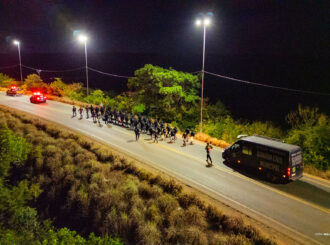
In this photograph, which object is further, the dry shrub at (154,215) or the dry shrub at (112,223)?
the dry shrub at (154,215)

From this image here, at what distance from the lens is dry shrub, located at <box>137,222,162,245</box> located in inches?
371

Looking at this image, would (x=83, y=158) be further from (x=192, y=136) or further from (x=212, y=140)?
(x=212, y=140)

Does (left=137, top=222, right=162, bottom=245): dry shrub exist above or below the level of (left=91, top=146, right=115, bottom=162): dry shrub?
below

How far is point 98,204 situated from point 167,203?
324 cm

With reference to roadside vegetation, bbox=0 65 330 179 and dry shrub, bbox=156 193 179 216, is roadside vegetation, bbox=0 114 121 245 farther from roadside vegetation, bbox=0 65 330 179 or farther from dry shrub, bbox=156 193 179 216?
roadside vegetation, bbox=0 65 330 179

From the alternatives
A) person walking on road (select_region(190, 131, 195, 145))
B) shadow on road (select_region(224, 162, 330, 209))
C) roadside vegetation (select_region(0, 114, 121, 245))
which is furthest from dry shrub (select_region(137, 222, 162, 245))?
person walking on road (select_region(190, 131, 195, 145))

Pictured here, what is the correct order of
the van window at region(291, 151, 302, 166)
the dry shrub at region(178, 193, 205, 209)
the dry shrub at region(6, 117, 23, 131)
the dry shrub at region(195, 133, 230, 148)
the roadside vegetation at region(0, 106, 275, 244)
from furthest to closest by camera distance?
the dry shrub at region(6, 117, 23, 131) → the dry shrub at region(195, 133, 230, 148) → the van window at region(291, 151, 302, 166) → the dry shrub at region(178, 193, 205, 209) → the roadside vegetation at region(0, 106, 275, 244)

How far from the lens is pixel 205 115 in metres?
29.2

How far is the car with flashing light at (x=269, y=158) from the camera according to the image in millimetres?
12828

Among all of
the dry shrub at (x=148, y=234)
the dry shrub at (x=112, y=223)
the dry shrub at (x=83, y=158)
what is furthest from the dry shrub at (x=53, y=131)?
the dry shrub at (x=148, y=234)

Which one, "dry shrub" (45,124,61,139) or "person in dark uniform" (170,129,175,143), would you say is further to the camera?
"dry shrub" (45,124,61,139)

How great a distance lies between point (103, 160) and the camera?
A: 666 inches

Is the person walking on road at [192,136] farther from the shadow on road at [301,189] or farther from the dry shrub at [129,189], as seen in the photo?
the dry shrub at [129,189]

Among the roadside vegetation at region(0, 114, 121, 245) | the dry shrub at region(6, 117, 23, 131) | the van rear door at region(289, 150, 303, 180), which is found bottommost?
the roadside vegetation at region(0, 114, 121, 245)
